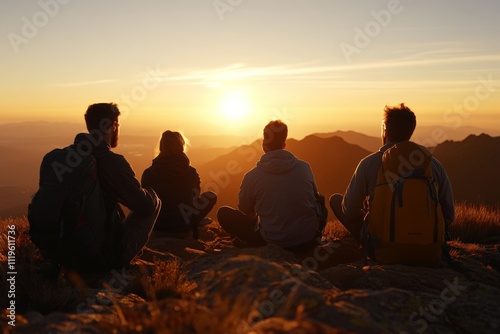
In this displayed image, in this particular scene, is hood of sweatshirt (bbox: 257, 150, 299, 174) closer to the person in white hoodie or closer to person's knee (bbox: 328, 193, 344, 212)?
the person in white hoodie

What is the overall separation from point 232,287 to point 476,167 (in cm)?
4808

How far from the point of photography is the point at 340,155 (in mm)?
52812

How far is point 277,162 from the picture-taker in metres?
6.33

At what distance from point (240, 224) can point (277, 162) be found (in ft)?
4.84

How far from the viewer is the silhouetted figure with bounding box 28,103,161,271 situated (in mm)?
4410

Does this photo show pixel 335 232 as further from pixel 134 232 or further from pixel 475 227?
pixel 134 232

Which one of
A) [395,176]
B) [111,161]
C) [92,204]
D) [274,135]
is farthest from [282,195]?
[92,204]

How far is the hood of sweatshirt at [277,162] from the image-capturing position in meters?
6.33

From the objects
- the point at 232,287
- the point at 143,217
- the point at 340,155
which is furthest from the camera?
the point at 340,155

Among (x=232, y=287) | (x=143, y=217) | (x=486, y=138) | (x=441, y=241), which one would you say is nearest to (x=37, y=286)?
(x=143, y=217)

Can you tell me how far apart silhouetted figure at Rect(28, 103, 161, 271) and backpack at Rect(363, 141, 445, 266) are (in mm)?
2796

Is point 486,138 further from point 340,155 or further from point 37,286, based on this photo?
point 37,286

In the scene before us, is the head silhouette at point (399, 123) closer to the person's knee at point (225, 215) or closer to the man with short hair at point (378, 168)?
the man with short hair at point (378, 168)

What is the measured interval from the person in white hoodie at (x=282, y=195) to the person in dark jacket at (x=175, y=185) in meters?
1.79
